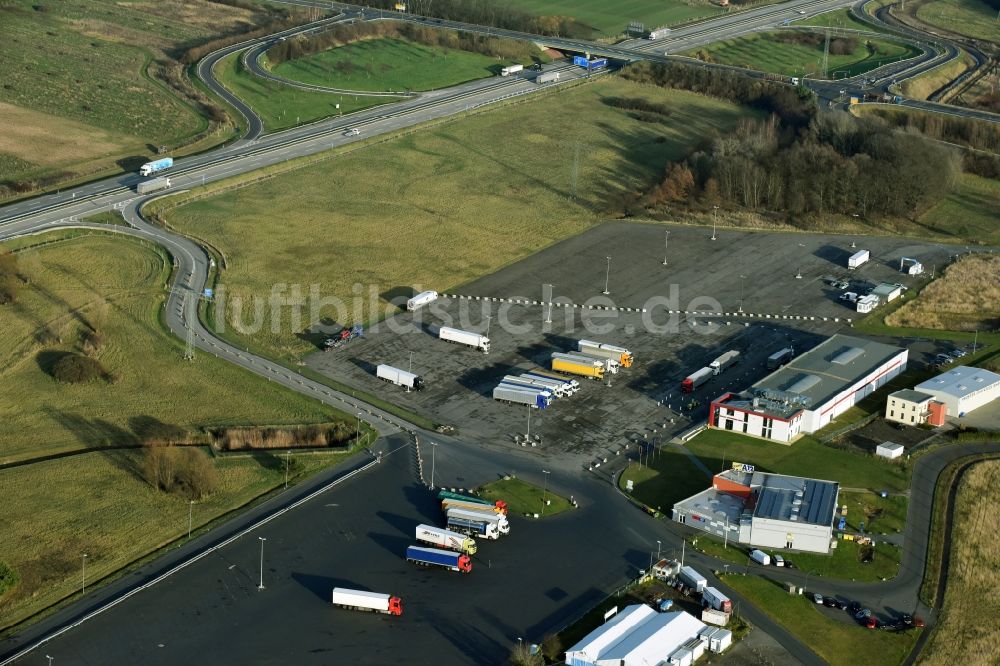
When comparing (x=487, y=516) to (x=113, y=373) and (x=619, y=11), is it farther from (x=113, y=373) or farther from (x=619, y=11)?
(x=619, y=11)

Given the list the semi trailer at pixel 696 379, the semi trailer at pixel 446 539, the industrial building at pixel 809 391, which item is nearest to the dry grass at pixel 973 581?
the industrial building at pixel 809 391

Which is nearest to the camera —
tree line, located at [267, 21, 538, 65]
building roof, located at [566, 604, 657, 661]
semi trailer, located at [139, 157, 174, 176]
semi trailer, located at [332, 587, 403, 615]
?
building roof, located at [566, 604, 657, 661]

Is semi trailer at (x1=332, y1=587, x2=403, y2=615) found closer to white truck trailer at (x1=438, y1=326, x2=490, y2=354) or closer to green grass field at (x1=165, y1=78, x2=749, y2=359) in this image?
green grass field at (x1=165, y1=78, x2=749, y2=359)

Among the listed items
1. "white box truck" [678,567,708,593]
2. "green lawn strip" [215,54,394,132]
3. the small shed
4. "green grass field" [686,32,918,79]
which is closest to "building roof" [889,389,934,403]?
the small shed

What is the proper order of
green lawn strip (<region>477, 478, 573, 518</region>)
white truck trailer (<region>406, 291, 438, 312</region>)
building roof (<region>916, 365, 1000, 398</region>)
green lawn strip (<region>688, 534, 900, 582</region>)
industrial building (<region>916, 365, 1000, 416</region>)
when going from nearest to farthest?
green lawn strip (<region>688, 534, 900, 582</region>)
green lawn strip (<region>477, 478, 573, 518</region>)
industrial building (<region>916, 365, 1000, 416</region>)
building roof (<region>916, 365, 1000, 398</region>)
white truck trailer (<region>406, 291, 438, 312</region>)

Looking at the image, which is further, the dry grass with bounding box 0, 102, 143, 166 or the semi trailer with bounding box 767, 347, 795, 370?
the dry grass with bounding box 0, 102, 143, 166

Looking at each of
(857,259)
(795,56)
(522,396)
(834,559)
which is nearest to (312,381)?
(522,396)
